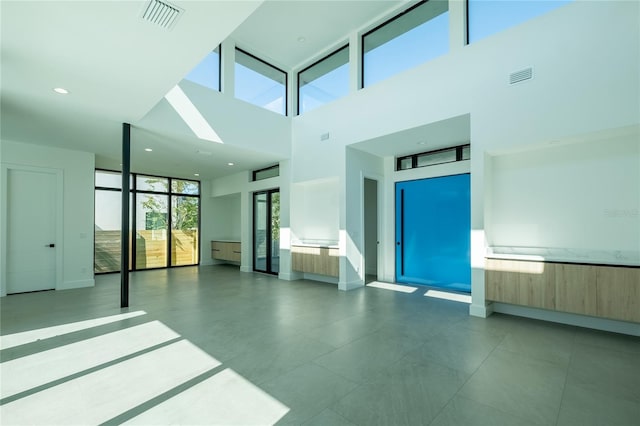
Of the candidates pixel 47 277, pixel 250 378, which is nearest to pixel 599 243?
pixel 250 378

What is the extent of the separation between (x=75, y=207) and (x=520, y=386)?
27.2ft

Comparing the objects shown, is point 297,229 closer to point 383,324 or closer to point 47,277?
point 383,324

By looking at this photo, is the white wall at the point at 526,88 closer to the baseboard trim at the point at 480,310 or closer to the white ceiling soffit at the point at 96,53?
the baseboard trim at the point at 480,310

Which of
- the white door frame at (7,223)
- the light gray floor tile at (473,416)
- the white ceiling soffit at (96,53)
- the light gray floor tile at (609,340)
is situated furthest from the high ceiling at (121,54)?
the light gray floor tile at (609,340)

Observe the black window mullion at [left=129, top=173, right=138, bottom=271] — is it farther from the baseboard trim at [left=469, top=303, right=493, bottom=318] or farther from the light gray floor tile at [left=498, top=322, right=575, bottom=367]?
the light gray floor tile at [left=498, top=322, right=575, bottom=367]

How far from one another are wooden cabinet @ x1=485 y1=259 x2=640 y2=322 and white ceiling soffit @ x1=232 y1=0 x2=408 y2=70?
16.8 ft

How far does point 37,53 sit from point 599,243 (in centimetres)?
686

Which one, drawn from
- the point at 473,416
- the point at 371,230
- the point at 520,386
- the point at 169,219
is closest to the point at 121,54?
the point at 473,416

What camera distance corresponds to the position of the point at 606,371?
2.70 metres

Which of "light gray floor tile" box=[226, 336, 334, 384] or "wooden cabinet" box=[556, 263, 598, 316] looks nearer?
"light gray floor tile" box=[226, 336, 334, 384]

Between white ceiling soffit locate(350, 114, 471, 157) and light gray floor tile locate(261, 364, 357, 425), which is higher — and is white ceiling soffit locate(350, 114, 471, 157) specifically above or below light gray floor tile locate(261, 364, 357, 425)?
above

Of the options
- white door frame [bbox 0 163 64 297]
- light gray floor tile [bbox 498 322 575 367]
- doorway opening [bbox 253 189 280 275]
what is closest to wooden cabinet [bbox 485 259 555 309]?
light gray floor tile [bbox 498 322 575 367]

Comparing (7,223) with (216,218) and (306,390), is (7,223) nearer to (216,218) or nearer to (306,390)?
(216,218)

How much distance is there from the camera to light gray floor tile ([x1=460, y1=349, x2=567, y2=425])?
2.12 m
